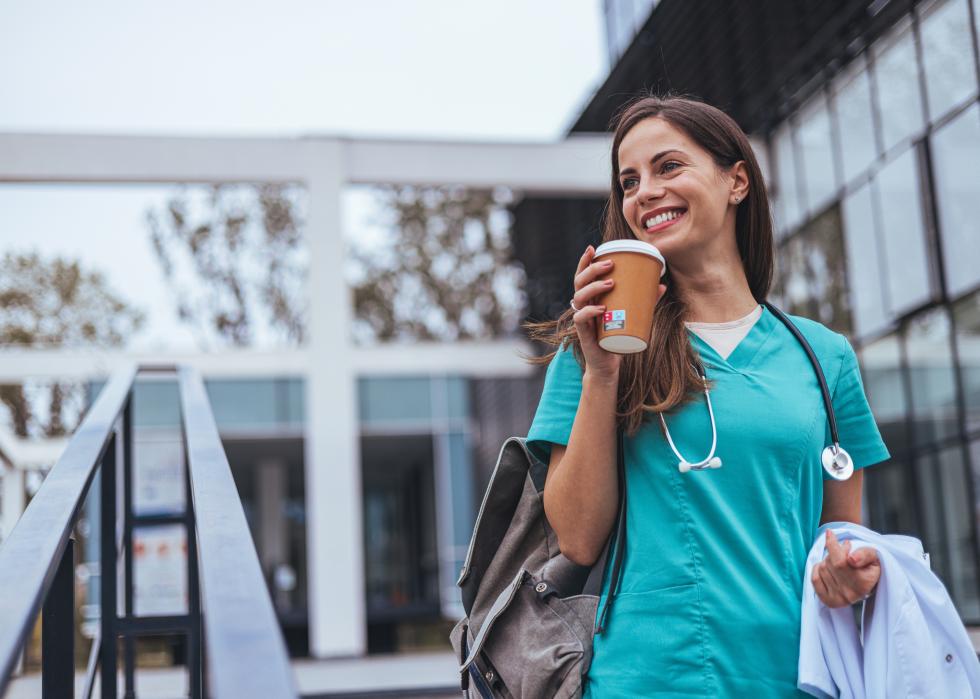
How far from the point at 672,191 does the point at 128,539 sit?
9.54 ft

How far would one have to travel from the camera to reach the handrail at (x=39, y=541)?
1.34 meters

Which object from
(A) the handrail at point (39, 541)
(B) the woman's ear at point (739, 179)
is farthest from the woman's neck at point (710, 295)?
(A) the handrail at point (39, 541)

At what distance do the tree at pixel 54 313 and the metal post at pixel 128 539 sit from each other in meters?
10.1

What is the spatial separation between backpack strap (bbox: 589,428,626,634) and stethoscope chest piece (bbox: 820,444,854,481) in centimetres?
29

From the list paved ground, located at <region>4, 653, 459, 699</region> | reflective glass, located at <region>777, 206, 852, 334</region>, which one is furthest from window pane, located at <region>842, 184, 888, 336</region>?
paved ground, located at <region>4, 653, 459, 699</region>

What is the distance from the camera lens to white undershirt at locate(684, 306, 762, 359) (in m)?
1.68

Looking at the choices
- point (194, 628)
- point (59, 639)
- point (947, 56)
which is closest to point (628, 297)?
point (59, 639)

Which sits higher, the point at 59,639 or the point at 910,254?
the point at 910,254

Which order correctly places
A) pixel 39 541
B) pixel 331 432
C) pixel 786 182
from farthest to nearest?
1. pixel 786 182
2. pixel 331 432
3. pixel 39 541

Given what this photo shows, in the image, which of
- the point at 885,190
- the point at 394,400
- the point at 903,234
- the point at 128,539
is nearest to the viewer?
the point at 128,539

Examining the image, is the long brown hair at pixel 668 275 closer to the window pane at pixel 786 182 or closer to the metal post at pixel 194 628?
the metal post at pixel 194 628

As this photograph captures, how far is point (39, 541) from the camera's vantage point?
166 centimetres

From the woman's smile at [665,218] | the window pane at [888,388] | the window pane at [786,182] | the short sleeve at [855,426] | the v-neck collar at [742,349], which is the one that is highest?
the window pane at [786,182]

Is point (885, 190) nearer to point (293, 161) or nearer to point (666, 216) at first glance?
point (293, 161)
